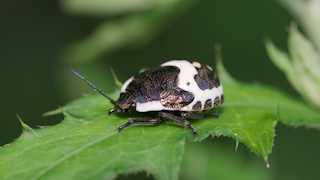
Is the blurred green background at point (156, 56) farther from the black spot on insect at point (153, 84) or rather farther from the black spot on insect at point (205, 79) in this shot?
the black spot on insect at point (153, 84)

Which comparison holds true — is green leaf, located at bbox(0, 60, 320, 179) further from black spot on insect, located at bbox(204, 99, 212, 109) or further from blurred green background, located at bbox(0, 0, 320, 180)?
blurred green background, located at bbox(0, 0, 320, 180)

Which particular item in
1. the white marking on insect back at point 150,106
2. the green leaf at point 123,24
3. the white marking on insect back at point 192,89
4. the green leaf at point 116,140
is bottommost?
the green leaf at point 116,140

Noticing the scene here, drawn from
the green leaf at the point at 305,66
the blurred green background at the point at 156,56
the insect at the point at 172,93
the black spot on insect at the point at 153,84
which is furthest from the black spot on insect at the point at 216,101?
the blurred green background at the point at 156,56

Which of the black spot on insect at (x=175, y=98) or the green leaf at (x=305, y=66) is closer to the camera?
the black spot on insect at (x=175, y=98)

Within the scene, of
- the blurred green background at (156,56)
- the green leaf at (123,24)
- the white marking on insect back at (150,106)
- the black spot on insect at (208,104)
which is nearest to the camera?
the white marking on insect back at (150,106)

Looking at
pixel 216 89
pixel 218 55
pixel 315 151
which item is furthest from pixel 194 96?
pixel 218 55

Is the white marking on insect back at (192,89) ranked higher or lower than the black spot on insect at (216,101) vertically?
higher
